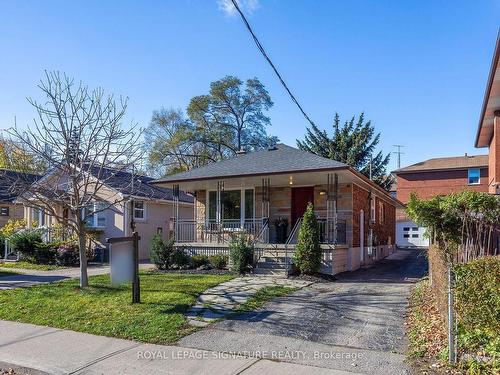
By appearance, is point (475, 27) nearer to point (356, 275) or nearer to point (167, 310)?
point (356, 275)

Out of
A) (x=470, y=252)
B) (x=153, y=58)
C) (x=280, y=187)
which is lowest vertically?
(x=470, y=252)

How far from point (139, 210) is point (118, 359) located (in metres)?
17.0

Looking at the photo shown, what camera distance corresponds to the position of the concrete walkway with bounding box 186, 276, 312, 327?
301 inches

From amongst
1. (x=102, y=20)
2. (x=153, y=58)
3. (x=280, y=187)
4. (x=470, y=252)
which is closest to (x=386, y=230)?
(x=280, y=187)

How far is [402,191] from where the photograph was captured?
133ft

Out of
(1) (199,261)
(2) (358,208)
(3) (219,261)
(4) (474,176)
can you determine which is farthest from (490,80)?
(4) (474,176)

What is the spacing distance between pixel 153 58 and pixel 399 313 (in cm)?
848

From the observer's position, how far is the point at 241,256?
43.5 ft

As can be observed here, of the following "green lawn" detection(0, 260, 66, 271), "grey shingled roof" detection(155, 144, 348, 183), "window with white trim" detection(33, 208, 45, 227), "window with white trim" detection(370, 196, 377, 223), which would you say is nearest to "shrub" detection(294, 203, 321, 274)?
"grey shingled roof" detection(155, 144, 348, 183)

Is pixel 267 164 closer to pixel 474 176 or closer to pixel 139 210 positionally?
pixel 139 210

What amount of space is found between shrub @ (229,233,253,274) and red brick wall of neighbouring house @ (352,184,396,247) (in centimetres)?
441

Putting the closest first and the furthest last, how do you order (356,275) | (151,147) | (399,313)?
(399,313) < (356,275) < (151,147)

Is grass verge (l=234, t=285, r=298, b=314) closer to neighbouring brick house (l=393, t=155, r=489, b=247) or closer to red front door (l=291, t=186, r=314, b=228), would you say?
red front door (l=291, t=186, r=314, b=228)

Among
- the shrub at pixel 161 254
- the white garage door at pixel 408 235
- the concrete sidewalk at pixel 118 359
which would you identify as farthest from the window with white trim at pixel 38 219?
the white garage door at pixel 408 235
